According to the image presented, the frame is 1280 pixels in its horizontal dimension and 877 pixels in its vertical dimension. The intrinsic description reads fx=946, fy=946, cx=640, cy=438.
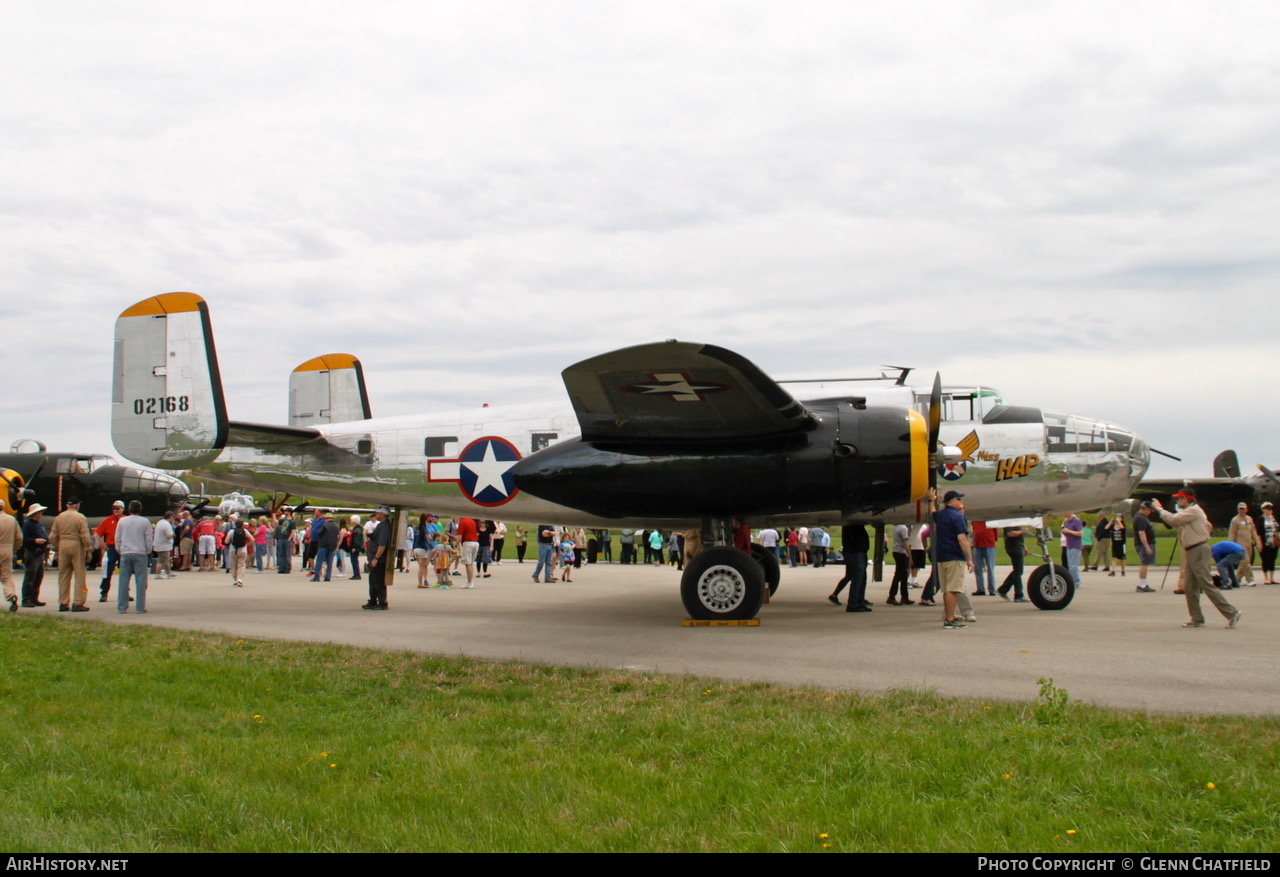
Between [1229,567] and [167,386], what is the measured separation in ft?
56.1

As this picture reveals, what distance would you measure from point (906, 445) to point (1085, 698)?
477 centimetres

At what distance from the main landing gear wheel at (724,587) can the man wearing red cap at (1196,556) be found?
4.73 m

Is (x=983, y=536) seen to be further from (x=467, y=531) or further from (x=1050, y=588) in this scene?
(x=467, y=531)

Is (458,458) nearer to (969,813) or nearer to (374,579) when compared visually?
(374,579)

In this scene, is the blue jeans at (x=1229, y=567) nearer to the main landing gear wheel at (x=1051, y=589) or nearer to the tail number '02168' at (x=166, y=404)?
the main landing gear wheel at (x=1051, y=589)

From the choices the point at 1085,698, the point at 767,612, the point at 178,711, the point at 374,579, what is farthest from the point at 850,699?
the point at 374,579

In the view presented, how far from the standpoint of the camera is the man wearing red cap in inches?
423

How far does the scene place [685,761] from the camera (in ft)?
17.3

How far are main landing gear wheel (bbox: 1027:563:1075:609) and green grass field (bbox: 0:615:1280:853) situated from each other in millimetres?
7806

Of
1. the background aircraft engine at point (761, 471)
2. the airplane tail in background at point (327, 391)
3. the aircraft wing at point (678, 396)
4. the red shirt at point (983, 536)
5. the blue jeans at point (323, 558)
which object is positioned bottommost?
the blue jeans at point (323, 558)

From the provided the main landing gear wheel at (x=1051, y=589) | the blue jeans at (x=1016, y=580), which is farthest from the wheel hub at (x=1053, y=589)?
the blue jeans at (x=1016, y=580)

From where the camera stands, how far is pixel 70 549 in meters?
14.0

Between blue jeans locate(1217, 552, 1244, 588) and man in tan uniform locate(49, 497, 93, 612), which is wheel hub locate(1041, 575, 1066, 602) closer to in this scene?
blue jeans locate(1217, 552, 1244, 588)

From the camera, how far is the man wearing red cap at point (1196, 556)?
1074 cm
